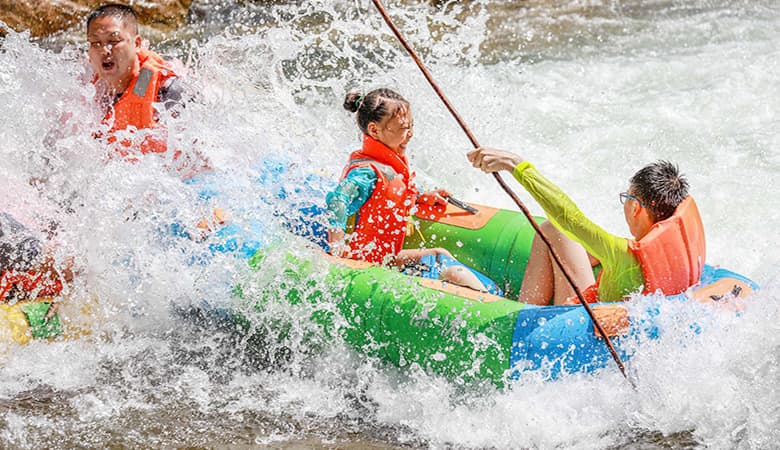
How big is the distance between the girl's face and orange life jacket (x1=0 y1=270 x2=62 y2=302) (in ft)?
5.27

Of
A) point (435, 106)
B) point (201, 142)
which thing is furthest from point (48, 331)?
point (435, 106)

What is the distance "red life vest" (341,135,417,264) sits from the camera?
166 inches

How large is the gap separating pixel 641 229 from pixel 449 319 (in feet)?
2.67

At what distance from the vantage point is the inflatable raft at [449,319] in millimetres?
3512

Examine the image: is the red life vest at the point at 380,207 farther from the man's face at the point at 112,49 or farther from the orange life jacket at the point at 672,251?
the man's face at the point at 112,49

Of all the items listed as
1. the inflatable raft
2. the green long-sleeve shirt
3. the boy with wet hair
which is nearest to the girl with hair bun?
the inflatable raft

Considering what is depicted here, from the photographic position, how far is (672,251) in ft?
11.6

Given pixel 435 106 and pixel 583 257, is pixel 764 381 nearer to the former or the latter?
pixel 583 257

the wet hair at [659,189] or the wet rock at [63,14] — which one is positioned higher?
the wet rock at [63,14]

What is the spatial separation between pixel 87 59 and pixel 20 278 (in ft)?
3.87

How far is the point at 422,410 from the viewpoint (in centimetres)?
376

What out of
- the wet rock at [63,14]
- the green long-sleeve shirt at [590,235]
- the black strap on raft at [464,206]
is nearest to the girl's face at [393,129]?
the black strap on raft at [464,206]

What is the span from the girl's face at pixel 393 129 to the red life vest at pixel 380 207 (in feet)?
0.10

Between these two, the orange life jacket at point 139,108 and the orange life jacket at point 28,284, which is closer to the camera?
the orange life jacket at point 28,284
